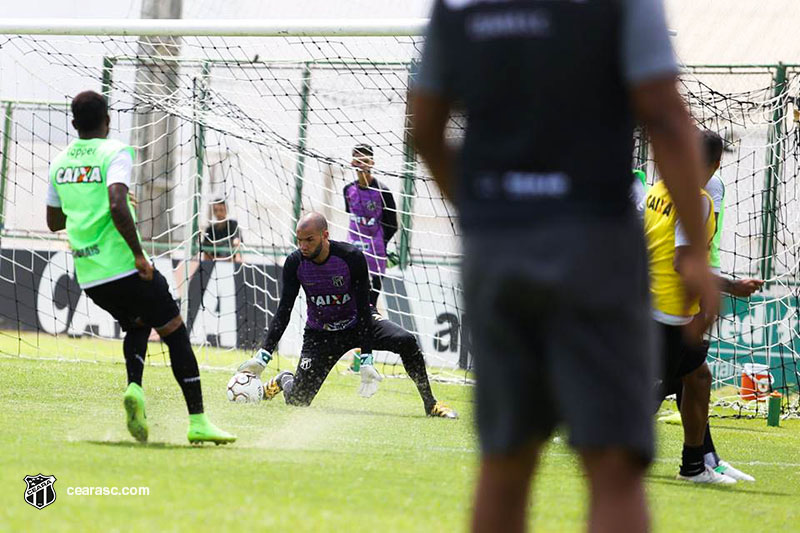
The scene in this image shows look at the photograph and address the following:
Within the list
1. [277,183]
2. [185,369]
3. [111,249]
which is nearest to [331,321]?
[185,369]

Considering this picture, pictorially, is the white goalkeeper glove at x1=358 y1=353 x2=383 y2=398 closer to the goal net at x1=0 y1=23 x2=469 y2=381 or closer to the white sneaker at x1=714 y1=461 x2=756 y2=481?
the goal net at x1=0 y1=23 x2=469 y2=381

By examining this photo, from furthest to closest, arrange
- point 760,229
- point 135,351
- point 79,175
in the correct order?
point 760,229
point 135,351
point 79,175

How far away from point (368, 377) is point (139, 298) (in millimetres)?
3551

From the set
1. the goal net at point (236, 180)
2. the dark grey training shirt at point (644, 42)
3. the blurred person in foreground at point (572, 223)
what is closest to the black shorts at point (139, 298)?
the blurred person in foreground at point (572, 223)

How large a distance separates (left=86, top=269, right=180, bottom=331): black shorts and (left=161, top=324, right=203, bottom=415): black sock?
12 cm

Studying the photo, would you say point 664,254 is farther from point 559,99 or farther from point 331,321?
point 559,99

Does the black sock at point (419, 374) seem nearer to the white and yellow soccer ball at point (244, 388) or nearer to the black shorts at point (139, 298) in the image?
the white and yellow soccer ball at point (244, 388)

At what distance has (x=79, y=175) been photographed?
7.08m

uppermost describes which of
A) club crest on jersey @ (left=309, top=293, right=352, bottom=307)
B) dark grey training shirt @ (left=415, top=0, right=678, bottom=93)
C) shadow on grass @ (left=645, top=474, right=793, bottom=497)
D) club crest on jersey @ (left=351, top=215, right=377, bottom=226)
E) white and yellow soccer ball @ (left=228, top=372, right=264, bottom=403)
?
club crest on jersey @ (left=351, top=215, right=377, bottom=226)

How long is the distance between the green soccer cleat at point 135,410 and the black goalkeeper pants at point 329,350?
339 centimetres

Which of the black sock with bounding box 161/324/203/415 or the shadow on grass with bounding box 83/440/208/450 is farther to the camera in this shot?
the black sock with bounding box 161/324/203/415

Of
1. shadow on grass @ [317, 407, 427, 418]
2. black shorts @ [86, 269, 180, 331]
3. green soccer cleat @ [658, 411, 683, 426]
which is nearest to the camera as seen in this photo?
black shorts @ [86, 269, 180, 331]

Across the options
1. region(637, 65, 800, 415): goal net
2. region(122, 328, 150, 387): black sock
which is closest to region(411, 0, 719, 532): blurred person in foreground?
region(122, 328, 150, 387): black sock

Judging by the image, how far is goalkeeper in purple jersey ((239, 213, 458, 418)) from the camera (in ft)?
33.5
